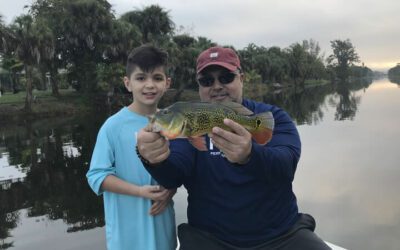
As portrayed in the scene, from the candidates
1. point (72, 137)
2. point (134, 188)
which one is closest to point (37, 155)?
point (72, 137)

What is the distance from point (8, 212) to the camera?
28.4ft

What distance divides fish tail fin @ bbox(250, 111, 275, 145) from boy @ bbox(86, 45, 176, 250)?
3.09 ft

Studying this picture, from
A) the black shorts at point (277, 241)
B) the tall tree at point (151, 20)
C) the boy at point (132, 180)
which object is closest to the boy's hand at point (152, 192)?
the boy at point (132, 180)

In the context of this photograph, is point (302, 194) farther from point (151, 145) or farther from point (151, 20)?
point (151, 20)

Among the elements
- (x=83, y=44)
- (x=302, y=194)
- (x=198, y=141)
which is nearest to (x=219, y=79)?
(x=198, y=141)

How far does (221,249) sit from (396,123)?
20.4 metres

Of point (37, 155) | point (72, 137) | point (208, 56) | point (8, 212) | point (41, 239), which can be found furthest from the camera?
point (72, 137)

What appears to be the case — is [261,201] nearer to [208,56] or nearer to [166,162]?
[166,162]

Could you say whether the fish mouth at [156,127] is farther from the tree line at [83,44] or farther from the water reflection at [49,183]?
the tree line at [83,44]

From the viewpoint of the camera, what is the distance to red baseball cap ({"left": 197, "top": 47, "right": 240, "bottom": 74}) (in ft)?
10.9

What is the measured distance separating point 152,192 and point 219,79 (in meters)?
1.10

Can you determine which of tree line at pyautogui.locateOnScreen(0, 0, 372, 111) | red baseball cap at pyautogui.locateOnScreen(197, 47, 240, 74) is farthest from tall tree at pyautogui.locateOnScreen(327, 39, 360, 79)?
red baseball cap at pyautogui.locateOnScreen(197, 47, 240, 74)

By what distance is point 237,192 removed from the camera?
2.99 m

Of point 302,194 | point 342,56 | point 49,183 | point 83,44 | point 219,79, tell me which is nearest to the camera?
point 219,79
